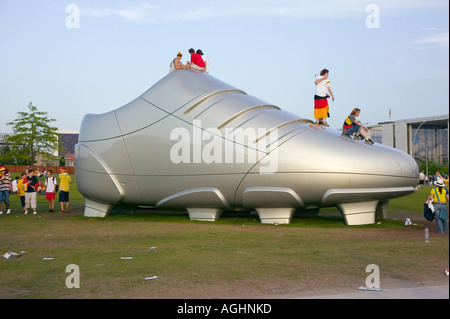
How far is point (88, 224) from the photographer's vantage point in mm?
14766

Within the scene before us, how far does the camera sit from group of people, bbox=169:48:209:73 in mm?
16016

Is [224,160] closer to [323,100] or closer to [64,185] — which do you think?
[323,100]

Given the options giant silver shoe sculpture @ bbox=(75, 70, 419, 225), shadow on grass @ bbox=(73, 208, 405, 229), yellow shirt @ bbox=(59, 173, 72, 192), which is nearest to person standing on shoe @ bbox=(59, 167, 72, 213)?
yellow shirt @ bbox=(59, 173, 72, 192)

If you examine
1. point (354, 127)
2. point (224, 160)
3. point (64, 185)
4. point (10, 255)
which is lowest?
point (10, 255)

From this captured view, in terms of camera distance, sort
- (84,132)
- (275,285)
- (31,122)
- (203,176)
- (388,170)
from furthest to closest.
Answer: (31,122)
(84,132)
(203,176)
(388,170)
(275,285)

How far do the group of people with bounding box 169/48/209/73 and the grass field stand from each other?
210 inches

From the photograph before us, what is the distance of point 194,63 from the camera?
54.4ft

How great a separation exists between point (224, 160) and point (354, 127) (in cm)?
408

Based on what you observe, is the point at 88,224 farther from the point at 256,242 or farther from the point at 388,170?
the point at 388,170

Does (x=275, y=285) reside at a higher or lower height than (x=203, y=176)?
lower

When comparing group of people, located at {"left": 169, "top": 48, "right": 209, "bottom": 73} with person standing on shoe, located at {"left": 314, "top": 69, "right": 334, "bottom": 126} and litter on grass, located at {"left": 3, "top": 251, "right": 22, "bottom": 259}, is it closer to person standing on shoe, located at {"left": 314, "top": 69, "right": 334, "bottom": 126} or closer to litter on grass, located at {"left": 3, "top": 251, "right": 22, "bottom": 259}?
person standing on shoe, located at {"left": 314, "top": 69, "right": 334, "bottom": 126}

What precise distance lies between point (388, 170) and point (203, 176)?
521 cm

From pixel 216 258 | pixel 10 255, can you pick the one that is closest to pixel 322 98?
pixel 216 258

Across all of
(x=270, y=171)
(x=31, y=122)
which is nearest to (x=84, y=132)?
(x=270, y=171)
